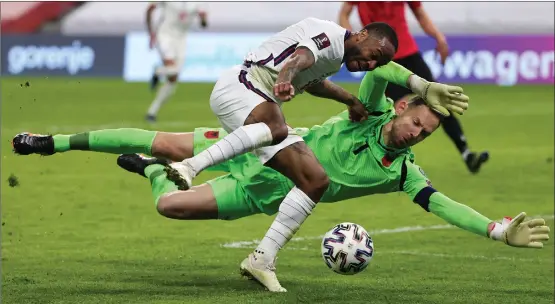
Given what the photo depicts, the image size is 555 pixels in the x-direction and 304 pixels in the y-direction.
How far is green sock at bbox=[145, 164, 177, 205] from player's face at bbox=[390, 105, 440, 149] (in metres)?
1.51

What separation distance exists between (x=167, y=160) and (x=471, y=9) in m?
20.5

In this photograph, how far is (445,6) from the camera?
27234 mm

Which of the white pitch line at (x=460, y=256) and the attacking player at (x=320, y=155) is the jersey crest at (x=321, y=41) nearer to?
the attacking player at (x=320, y=155)

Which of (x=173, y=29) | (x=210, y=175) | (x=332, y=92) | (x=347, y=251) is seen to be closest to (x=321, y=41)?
(x=332, y=92)

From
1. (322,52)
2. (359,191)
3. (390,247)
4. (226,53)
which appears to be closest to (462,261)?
(390,247)

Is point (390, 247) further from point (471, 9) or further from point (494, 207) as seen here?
point (471, 9)

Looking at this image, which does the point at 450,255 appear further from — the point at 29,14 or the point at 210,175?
the point at 29,14

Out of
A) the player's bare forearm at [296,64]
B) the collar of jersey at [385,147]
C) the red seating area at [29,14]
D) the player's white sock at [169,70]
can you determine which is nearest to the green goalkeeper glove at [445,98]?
the collar of jersey at [385,147]

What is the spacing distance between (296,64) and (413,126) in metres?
0.85

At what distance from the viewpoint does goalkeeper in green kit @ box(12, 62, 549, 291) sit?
6.92m

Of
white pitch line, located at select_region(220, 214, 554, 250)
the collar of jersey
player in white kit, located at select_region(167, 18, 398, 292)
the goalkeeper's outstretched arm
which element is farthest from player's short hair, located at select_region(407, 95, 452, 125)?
white pitch line, located at select_region(220, 214, 554, 250)

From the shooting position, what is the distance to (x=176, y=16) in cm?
1988

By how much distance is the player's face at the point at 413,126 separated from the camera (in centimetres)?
689

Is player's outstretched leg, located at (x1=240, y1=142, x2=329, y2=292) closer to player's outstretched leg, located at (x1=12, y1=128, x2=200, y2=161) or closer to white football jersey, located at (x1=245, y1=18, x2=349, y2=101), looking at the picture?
white football jersey, located at (x1=245, y1=18, x2=349, y2=101)
